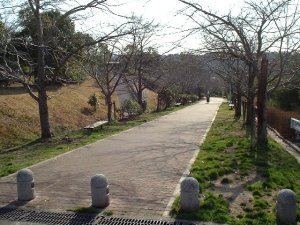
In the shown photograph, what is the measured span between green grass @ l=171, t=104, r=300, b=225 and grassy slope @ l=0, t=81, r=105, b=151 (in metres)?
8.66

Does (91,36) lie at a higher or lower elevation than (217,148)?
higher

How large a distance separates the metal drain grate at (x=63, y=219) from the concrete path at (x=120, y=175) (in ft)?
0.73

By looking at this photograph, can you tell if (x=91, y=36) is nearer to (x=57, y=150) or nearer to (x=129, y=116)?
(x=57, y=150)

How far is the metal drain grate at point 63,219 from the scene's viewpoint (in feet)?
20.4

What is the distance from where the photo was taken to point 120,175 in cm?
916

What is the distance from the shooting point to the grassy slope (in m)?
18.1

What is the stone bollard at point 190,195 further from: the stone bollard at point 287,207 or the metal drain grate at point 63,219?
the stone bollard at point 287,207

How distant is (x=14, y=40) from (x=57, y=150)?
537 centimetres

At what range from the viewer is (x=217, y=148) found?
41.7 feet

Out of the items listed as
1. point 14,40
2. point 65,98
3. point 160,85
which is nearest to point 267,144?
point 14,40

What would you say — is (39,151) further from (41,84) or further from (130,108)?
(130,108)

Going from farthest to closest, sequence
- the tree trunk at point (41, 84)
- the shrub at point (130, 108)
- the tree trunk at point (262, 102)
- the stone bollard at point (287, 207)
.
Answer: the shrub at point (130, 108), the tree trunk at point (41, 84), the tree trunk at point (262, 102), the stone bollard at point (287, 207)

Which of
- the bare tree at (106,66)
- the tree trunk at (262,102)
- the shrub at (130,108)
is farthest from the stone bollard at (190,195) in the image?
the shrub at (130,108)

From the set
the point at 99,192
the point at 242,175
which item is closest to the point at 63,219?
the point at 99,192
